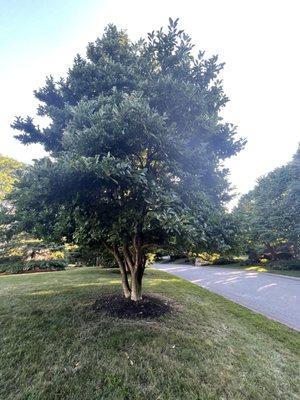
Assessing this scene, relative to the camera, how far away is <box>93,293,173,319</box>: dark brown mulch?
210 inches

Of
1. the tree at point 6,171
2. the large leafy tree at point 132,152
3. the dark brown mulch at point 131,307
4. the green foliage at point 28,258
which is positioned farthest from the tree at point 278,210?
the tree at point 6,171

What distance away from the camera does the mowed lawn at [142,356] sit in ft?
9.98

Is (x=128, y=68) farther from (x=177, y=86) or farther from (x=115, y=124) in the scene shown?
(x=115, y=124)

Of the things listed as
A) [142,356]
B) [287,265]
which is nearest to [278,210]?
[287,265]

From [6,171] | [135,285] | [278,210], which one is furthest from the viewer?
[6,171]

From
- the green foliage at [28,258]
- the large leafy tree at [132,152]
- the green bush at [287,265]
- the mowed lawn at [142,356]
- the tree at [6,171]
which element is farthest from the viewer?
the tree at [6,171]

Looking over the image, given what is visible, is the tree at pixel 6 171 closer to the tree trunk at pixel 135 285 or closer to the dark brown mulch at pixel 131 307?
the dark brown mulch at pixel 131 307

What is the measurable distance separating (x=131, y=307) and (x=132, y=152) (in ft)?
11.7

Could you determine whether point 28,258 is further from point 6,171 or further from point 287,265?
point 287,265

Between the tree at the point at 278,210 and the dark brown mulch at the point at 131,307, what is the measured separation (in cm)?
1239

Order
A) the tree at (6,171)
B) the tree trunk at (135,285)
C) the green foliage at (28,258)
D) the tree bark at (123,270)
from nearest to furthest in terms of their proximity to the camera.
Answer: the tree trunk at (135,285)
the tree bark at (123,270)
the green foliage at (28,258)
the tree at (6,171)

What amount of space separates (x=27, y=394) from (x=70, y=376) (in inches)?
20.5

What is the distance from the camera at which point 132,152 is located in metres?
4.78

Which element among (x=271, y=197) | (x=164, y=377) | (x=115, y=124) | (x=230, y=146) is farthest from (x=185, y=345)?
(x=271, y=197)
